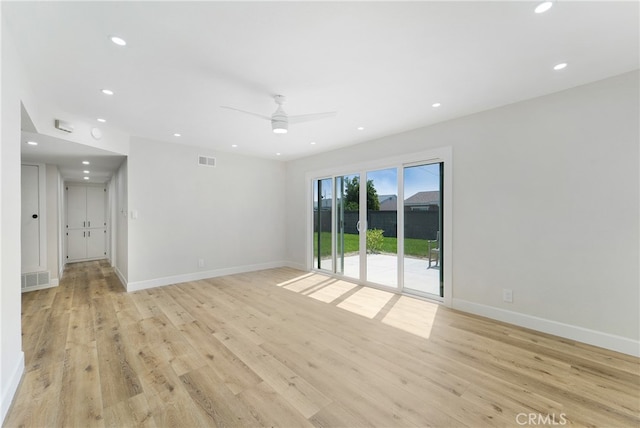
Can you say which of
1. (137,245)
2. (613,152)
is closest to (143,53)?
(137,245)

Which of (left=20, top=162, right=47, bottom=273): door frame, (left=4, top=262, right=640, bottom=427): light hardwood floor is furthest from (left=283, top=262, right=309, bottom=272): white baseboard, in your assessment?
(left=20, top=162, right=47, bottom=273): door frame

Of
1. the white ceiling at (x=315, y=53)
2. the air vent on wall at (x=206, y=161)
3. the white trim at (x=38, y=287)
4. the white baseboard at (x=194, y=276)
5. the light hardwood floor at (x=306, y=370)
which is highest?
the white ceiling at (x=315, y=53)

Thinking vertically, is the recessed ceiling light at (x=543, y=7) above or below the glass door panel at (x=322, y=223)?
above

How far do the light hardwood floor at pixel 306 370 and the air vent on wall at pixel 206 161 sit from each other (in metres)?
2.84

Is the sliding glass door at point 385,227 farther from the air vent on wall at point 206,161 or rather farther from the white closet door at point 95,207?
the white closet door at point 95,207

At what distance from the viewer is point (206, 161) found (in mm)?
5406

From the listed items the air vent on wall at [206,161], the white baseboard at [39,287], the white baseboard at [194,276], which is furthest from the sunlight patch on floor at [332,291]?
the white baseboard at [39,287]

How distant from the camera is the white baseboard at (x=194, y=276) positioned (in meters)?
4.63

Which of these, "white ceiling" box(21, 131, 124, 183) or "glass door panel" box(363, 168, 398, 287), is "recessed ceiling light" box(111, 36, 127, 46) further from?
"glass door panel" box(363, 168, 398, 287)

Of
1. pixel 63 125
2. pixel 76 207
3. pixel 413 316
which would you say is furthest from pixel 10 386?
pixel 76 207

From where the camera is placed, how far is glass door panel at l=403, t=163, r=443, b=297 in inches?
158

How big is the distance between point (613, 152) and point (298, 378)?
3.69m

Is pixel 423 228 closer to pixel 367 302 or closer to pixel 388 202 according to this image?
pixel 388 202

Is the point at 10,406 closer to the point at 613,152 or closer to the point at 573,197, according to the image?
the point at 573,197
